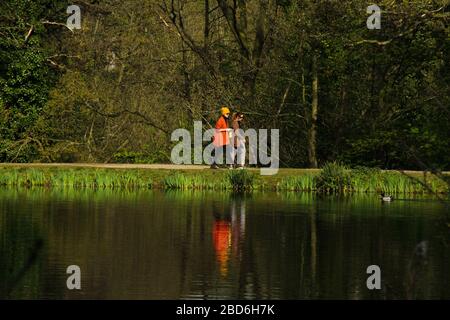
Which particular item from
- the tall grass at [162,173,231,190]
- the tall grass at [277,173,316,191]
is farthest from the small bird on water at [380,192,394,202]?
the tall grass at [162,173,231,190]

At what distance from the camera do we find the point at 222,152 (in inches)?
1539

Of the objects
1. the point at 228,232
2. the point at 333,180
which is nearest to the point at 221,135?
the point at 333,180

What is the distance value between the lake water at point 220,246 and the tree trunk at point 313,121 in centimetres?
709

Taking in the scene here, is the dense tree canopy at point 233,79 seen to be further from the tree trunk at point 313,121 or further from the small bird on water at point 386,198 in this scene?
the small bird on water at point 386,198

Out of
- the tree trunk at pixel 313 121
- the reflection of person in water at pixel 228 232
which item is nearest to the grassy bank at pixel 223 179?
the tree trunk at pixel 313 121

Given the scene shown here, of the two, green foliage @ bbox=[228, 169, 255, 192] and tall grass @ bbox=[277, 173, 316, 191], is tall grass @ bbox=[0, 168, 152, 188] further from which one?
tall grass @ bbox=[277, 173, 316, 191]

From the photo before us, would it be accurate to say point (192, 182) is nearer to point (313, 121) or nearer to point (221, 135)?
point (221, 135)

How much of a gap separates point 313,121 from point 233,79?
401 cm

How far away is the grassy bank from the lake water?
4.16 ft

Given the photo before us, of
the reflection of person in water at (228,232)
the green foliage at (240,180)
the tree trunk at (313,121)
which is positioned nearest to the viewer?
the reflection of person in water at (228,232)

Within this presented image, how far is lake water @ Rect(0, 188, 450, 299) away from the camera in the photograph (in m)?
18.3

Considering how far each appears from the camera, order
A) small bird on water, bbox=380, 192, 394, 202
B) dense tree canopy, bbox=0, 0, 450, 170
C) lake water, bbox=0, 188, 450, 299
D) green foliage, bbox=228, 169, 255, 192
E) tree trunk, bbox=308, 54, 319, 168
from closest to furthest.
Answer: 1. lake water, bbox=0, 188, 450, 299
2. small bird on water, bbox=380, 192, 394, 202
3. green foliage, bbox=228, 169, 255, 192
4. dense tree canopy, bbox=0, 0, 450, 170
5. tree trunk, bbox=308, 54, 319, 168

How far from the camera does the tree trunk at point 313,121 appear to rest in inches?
1672
